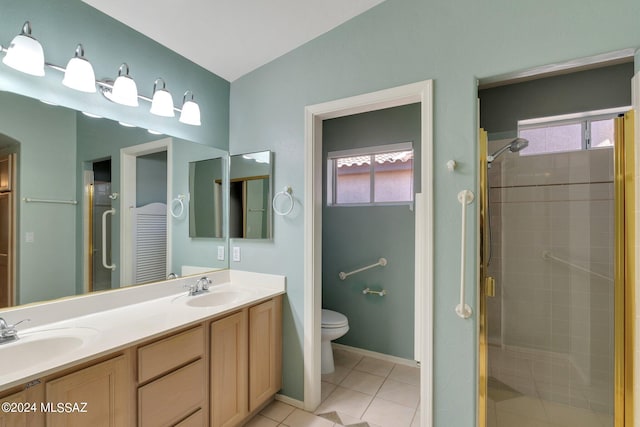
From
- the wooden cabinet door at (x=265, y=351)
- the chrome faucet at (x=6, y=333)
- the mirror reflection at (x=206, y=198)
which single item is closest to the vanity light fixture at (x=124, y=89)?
the mirror reflection at (x=206, y=198)

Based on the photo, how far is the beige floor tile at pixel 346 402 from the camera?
6.50 ft

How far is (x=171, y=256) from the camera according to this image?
1.96 meters

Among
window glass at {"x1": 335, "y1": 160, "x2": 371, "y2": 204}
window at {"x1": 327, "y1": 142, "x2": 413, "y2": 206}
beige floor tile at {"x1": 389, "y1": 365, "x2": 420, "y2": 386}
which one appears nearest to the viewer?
beige floor tile at {"x1": 389, "y1": 365, "x2": 420, "y2": 386}

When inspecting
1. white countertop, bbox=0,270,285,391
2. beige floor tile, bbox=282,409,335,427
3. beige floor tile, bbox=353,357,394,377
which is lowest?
beige floor tile, bbox=353,357,394,377

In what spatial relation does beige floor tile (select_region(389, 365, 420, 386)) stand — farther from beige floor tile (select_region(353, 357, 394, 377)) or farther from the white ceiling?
the white ceiling

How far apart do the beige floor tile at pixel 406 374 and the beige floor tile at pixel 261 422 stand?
1.09 m

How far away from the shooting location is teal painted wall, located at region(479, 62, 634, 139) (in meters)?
1.67

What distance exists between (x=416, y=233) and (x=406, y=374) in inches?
61.4

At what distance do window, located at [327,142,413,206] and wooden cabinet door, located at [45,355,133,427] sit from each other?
7.49 ft

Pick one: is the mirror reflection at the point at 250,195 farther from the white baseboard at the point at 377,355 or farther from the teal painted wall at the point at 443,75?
the white baseboard at the point at 377,355

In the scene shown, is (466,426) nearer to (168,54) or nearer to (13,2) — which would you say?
(168,54)

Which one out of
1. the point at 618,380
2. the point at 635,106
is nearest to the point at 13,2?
the point at 635,106

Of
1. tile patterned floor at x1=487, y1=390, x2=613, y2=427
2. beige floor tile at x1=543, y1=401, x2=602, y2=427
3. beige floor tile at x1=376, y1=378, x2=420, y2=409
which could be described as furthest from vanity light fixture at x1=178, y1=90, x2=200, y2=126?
beige floor tile at x1=543, y1=401, x2=602, y2=427

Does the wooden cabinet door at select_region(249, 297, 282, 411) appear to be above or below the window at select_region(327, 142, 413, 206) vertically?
below
